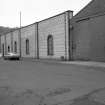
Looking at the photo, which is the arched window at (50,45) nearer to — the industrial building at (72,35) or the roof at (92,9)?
the industrial building at (72,35)

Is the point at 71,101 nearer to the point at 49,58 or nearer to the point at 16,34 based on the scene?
the point at 49,58

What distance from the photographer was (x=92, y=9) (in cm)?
2155

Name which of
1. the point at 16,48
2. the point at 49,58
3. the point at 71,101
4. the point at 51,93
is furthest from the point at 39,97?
the point at 16,48

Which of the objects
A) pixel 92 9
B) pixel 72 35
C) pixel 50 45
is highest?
pixel 92 9

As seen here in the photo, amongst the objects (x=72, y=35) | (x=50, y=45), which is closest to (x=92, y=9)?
(x=72, y=35)

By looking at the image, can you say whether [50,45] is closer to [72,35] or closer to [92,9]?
[72,35]

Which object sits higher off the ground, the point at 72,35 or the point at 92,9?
the point at 92,9

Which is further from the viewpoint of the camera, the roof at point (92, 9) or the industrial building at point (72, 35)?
the industrial building at point (72, 35)

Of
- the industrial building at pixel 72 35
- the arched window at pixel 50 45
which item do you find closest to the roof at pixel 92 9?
the industrial building at pixel 72 35

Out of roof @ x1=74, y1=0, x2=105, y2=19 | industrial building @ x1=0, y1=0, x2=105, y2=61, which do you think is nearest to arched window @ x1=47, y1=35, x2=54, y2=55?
industrial building @ x1=0, y1=0, x2=105, y2=61

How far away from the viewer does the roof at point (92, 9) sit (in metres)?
20.5

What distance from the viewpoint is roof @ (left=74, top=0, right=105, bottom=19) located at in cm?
2053

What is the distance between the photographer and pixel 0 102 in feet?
19.5

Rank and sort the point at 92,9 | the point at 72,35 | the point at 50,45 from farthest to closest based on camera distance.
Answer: the point at 50,45, the point at 72,35, the point at 92,9
